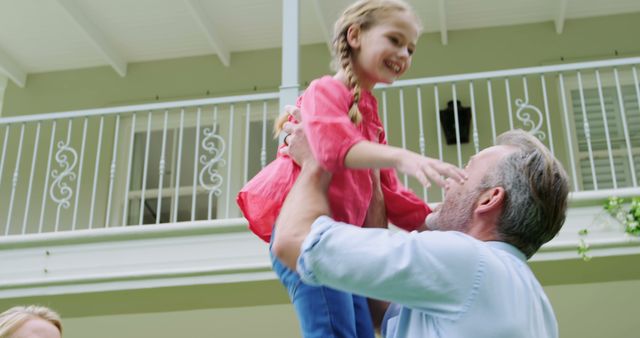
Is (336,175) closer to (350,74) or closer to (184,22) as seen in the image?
(350,74)

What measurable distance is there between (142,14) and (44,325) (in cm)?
614

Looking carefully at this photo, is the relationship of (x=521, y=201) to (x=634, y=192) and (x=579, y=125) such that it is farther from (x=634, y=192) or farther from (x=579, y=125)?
(x=579, y=125)

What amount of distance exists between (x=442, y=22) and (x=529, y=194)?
20.8 ft

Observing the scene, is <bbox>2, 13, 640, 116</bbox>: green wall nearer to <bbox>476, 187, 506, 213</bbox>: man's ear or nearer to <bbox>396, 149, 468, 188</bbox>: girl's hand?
<bbox>476, 187, 506, 213</bbox>: man's ear

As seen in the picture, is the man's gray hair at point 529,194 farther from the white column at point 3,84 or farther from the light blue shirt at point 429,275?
the white column at point 3,84

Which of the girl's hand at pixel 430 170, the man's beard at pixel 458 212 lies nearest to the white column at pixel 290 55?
the man's beard at pixel 458 212

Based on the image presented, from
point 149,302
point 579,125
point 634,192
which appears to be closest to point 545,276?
point 634,192

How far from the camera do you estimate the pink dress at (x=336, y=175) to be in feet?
5.22

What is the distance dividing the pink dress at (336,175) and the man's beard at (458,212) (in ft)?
0.65

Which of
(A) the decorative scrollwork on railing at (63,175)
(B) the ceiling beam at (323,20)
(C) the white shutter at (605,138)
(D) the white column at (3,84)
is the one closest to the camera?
(A) the decorative scrollwork on railing at (63,175)

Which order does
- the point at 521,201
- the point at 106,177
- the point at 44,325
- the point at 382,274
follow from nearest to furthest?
the point at 382,274, the point at 521,201, the point at 44,325, the point at 106,177

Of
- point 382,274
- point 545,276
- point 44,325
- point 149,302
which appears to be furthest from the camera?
point 149,302

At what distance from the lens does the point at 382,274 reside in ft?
4.35

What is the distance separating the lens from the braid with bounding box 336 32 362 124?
1.73 metres
